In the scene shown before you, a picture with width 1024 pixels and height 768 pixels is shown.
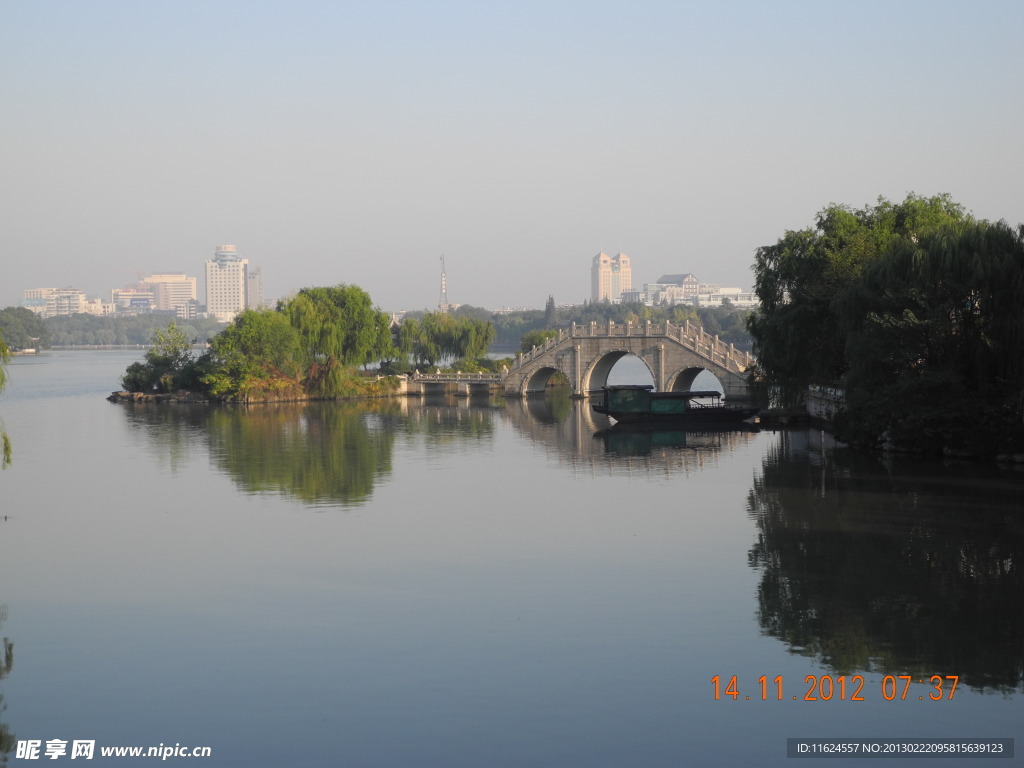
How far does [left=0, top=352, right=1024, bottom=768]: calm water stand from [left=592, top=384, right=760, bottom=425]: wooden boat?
A: 9.91m

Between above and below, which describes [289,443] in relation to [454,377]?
below

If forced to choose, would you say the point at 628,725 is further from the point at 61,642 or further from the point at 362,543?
the point at 362,543

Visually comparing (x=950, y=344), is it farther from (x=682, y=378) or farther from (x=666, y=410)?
(x=682, y=378)

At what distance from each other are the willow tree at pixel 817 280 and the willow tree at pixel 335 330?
2283 cm

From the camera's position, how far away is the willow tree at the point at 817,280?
1112 inches

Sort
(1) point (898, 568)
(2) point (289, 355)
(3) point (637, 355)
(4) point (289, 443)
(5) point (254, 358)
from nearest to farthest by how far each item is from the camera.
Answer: (1) point (898, 568) < (4) point (289, 443) < (3) point (637, 355) < (5) point (254, 358) < (2) point (289, 355)

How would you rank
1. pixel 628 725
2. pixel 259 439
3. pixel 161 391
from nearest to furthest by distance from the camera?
pixel 628 725 < pixel 259 439 < pixel 161 391

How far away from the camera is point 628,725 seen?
31.9 feet

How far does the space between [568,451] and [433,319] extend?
32.0 meters

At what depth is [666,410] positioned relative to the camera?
123 ft

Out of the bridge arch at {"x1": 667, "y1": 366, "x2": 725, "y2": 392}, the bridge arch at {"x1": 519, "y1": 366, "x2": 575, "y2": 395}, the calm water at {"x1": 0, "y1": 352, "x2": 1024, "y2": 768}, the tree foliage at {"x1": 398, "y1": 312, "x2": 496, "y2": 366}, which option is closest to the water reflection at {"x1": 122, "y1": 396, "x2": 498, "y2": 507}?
the calm water at {"x1": 0, "y1": 352, "x2": 1024, "y2": 768}

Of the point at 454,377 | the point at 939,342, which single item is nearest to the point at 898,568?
the point at 939,342

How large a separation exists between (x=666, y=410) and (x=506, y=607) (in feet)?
80.4

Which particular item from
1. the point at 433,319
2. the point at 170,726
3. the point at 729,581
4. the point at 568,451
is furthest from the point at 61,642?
the point at 433,319
